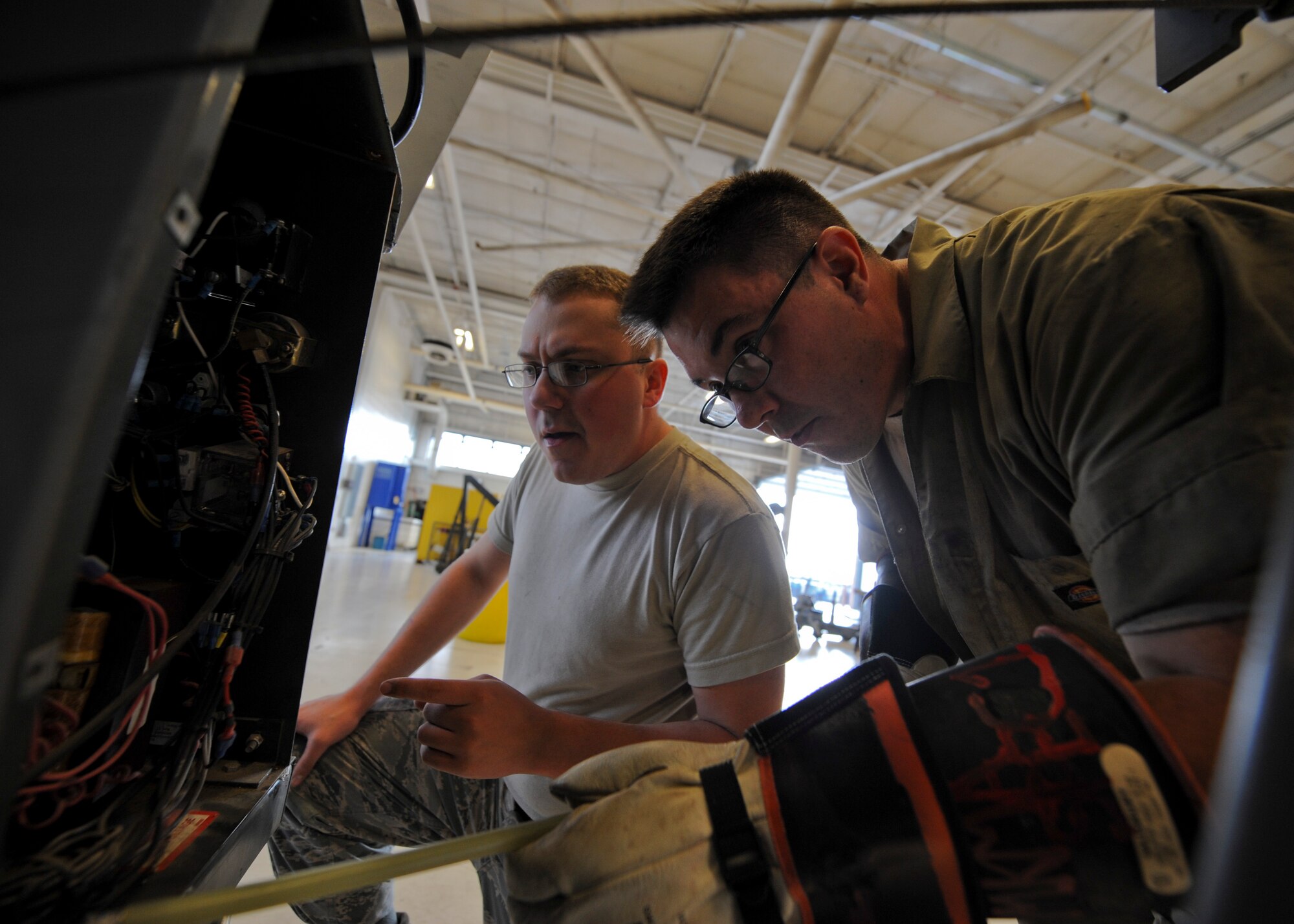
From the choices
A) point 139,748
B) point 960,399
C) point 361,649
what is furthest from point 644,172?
point 139,748

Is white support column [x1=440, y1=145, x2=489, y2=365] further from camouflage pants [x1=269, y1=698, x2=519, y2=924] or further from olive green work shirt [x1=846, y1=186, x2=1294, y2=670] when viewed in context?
olive green work shirt [x1=846, y1=186, x2=1294, y2=670]

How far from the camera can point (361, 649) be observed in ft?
9.26

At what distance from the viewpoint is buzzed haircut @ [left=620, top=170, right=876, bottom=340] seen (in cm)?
80

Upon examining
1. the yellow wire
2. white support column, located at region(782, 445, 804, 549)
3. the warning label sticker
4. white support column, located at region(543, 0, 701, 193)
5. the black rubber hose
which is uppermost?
white support column, located at region(543, 0, 701, 193)

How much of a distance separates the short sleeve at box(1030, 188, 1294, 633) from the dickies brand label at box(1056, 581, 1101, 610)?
288mm

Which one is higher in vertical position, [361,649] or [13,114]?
[13,114]

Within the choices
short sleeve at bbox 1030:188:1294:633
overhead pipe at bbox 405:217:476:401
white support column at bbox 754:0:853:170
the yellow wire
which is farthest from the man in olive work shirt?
overhead pipe at bbox 405:217:476:401

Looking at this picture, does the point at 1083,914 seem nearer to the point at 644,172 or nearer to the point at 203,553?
the point at 203,553

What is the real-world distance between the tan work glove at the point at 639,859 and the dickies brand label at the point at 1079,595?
51 centimetres

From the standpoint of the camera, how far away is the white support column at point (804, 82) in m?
2.51

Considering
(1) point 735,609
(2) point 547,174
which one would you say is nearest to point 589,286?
(1) point 735,609

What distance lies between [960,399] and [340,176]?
0.78 metres

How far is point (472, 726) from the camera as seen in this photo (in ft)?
2.18

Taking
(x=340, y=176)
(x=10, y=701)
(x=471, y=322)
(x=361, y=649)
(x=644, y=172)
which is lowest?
(x=361, y=649)
